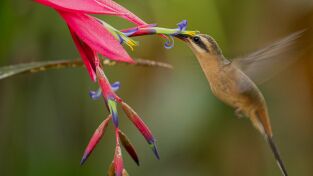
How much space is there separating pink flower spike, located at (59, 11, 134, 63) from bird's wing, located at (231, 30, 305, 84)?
1.32ft

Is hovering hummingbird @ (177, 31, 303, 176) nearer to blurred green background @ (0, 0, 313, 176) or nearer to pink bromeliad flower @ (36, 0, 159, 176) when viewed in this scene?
pink bromeliad flower @ (36, 0, 159, 176)

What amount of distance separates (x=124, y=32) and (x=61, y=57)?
1049 millimetres

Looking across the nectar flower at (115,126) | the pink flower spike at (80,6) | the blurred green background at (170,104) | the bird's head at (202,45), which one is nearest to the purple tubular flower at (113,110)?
the nectar flower at (115,126)

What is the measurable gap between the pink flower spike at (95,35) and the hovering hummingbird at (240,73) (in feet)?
0.98

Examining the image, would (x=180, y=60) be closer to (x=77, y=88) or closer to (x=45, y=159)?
(x=77, y=88)

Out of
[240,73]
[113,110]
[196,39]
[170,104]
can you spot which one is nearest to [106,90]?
[113,110]

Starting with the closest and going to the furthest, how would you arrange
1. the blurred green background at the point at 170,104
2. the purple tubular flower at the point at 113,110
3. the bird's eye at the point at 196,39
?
the purple tubular flower at the point at 113,110, the bird's eye at the point at 196,39, the blurred green background at the point at 170,104

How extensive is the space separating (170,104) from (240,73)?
0.77m

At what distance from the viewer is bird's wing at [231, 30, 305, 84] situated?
4.10ft

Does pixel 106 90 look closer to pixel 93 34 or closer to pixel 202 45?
pixel 93 34

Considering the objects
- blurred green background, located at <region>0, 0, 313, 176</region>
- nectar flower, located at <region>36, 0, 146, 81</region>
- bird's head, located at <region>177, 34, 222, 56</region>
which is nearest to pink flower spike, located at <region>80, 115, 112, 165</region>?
nectar flower, located at <region>36, 0, 146, 81</region>

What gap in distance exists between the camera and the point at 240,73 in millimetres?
1336

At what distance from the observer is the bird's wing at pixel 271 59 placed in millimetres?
1250

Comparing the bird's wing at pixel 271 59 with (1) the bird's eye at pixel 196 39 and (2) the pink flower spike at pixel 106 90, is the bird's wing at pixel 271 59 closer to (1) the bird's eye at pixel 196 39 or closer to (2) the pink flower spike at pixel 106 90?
(1) the bird's eye at pixel 196 39
